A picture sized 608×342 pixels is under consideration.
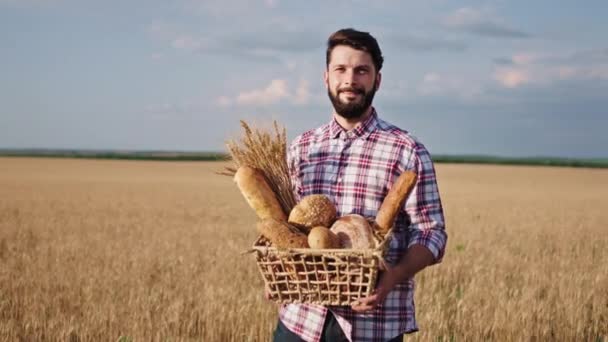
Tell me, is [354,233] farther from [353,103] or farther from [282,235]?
[353,103]

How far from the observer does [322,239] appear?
2508mm

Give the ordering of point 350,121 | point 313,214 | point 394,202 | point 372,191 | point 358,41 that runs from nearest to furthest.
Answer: point 313,214 → point 394,202 → point 358,41 → point 372,191 → point 350,121

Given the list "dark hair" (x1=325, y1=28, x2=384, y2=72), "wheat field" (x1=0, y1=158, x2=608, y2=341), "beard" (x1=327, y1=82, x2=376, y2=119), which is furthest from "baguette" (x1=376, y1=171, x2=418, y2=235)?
"wheat field" (x1=0, y1=158, x2=608, y2=341)

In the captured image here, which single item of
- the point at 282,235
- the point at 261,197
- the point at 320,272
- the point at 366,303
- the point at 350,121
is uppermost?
the point at 350,121

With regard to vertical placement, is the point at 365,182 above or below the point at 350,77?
below

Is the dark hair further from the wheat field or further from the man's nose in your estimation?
the wheat field

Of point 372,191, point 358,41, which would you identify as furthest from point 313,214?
point 358,41

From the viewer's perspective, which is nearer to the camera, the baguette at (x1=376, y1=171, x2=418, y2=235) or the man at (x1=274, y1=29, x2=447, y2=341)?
the baguette at (x1=376, y1=171, x2=418, y2=235)

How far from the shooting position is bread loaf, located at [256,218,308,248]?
8.46 feet

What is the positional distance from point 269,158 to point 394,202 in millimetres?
689

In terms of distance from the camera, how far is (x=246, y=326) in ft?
19.6

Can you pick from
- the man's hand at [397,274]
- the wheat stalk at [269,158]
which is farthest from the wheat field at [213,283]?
the man's hand at [397,274]

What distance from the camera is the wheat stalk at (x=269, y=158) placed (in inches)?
120

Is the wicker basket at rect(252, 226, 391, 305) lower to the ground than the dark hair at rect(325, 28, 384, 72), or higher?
lower
